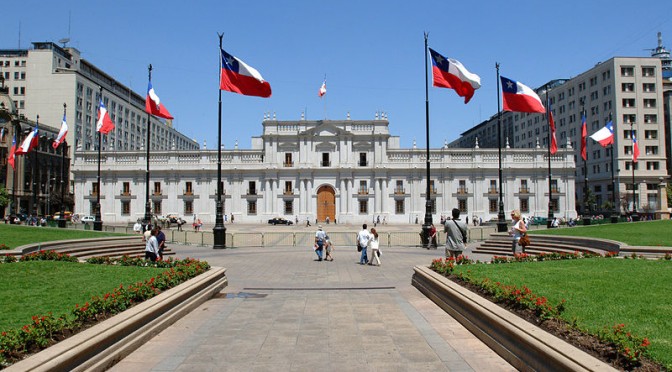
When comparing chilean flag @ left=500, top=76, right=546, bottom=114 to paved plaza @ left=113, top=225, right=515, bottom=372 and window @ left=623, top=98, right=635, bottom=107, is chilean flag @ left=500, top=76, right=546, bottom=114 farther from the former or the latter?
window @ left=623, top=98, right=635, bottom=107

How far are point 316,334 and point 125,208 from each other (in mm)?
68073

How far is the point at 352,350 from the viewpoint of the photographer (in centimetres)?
727

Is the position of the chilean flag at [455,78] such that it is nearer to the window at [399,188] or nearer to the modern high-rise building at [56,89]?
the window at [399,188]

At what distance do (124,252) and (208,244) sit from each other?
9031mm

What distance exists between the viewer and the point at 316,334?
824cm

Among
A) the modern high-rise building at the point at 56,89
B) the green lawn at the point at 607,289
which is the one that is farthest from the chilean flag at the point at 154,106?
the modern high-rise building at the point at 56,89

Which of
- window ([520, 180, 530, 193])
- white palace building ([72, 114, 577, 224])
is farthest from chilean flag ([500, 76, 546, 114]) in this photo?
window ([520, 180, 530, 193])

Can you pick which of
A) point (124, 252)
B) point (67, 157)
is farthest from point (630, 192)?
point (67, 157)

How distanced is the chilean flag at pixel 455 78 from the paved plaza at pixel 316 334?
12.1m

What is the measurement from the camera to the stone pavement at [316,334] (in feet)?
21.8

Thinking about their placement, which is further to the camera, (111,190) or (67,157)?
(67,157)

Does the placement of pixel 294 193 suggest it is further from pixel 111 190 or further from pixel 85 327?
pixel 85 327

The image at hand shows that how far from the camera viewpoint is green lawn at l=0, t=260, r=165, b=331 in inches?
295

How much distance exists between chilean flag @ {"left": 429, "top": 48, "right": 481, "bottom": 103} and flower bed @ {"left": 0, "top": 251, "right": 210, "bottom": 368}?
15737 millimetres
